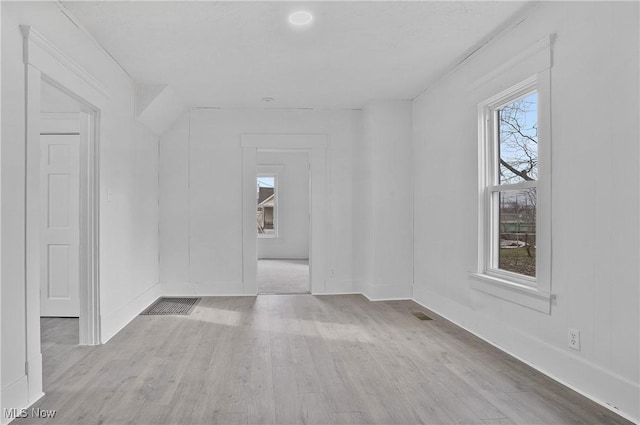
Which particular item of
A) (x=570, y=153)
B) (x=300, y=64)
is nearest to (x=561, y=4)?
(x=570, y=153)

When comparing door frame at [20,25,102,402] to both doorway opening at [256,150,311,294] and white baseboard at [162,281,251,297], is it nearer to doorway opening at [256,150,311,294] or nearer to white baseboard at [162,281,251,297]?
white baseboard at [162,281,251,297]

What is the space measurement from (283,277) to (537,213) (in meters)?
Result: 4.81

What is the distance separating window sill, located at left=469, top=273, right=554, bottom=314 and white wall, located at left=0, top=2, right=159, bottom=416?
3.15 m

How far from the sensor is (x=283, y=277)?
7055 millimetres

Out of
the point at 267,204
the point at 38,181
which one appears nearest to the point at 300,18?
the point at 38,181

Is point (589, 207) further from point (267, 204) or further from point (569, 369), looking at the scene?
Result: point (267, 204)

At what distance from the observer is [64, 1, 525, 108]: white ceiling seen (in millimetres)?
2838

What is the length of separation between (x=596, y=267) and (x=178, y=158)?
4632mm

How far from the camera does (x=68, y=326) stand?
3.97 m

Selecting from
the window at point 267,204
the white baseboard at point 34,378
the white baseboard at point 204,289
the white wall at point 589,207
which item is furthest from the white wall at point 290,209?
the white baseboard at point 34,378

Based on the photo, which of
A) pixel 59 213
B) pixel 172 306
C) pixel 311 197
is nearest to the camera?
pixel 59 213

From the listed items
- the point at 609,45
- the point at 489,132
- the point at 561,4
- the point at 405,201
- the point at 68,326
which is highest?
the point at 561,4

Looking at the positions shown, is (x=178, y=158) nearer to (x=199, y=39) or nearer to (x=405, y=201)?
(x=199, y=39)

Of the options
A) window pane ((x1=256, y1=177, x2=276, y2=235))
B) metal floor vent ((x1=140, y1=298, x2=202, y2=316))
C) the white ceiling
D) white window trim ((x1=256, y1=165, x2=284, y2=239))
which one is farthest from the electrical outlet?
window pane ((x1=256, y1=177, x2=276, y2=235))
